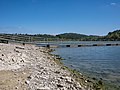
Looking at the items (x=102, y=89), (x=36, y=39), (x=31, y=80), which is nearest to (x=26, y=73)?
(x=31, y=80)

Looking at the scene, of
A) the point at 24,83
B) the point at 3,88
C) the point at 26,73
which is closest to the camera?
the point at 3,88

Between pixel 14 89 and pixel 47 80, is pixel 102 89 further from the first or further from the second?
pixel 14 89

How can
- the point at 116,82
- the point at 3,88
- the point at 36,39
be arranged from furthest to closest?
the point at 36,39 → the point at 116,82 → the point at 3,88

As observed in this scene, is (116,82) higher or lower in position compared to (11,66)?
lower

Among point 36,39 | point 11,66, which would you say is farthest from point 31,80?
point 36,39

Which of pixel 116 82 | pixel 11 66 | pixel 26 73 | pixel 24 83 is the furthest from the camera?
pixel 116 82

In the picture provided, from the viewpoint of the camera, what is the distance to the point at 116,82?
1880 centimetres

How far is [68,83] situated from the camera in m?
12.9

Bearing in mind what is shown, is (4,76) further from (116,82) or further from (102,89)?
(116,82)

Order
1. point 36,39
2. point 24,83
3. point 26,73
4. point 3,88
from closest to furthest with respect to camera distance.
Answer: point 3,88 < point 24,83 < point 26,73 < point 36,39

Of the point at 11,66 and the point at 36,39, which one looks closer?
the point at 11,66

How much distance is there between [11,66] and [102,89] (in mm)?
7035

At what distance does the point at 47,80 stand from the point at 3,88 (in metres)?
2.94

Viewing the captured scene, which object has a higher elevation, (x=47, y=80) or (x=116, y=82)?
(x=47, y=80)
